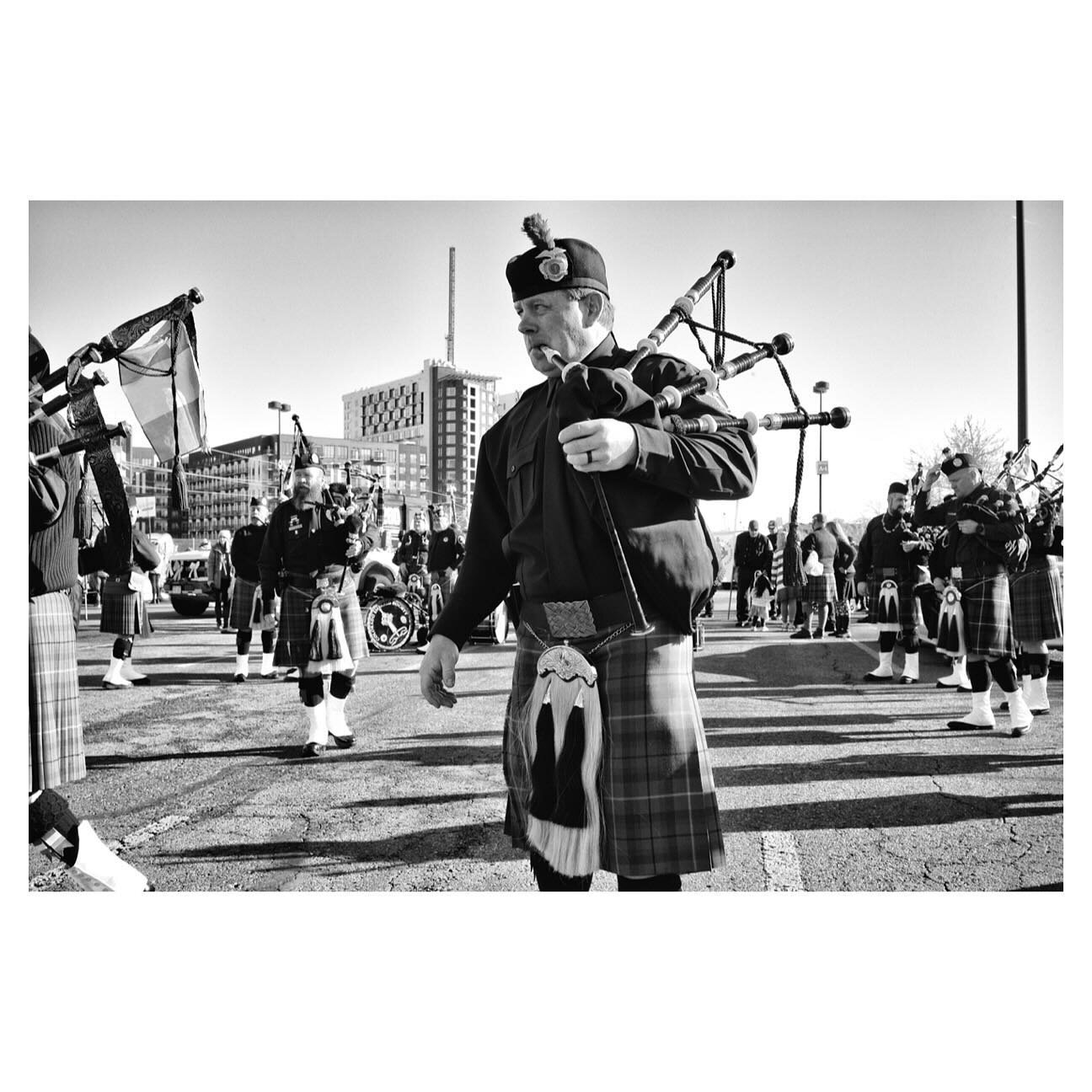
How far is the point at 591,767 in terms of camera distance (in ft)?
5.31

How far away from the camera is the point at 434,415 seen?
3467mm

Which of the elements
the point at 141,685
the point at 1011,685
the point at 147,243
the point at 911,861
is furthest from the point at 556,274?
the point at 141,685

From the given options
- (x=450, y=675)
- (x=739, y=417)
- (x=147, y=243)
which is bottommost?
(x=450, y=675)

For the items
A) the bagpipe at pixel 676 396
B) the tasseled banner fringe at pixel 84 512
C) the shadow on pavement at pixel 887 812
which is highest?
the bagpipe at pixel 676 396

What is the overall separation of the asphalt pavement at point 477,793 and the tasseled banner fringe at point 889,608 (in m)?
0.66

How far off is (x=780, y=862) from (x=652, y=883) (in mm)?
1020

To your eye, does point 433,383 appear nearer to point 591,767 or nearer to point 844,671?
point 591,767

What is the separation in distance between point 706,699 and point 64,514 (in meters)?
3.85

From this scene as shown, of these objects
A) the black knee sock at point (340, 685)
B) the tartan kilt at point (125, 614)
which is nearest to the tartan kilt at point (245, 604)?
the tartan kilt at point (125, 614)

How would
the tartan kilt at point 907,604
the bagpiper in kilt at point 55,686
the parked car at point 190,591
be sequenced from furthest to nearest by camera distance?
the parked car at point 190,591 < the tartan kilt at point 907,604 < the bagpiper in kilt at point 55,686

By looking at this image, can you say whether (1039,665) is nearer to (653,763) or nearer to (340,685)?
(340,685)

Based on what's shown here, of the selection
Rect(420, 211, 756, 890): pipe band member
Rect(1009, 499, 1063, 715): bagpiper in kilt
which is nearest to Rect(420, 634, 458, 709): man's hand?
Rect(420, 211, 756, 890): pipe band member

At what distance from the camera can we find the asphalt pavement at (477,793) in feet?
7.95

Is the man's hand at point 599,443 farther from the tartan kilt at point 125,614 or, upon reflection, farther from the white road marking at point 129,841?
the tartan kilt at point 125,614
